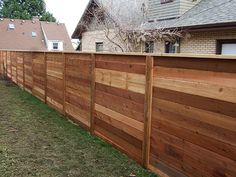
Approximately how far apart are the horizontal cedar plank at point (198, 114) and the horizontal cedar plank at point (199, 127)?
1.4 inches

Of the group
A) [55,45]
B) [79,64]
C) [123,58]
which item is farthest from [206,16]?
[55,45]

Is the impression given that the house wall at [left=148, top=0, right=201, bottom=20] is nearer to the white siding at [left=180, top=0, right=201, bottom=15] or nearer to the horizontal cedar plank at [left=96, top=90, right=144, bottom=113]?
the white siding at [left=180, top=0, right=201, bottom=15]

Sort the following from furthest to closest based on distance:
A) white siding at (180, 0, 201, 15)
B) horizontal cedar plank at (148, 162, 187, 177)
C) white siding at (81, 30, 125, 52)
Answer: white siding at (81, 30, 125, 52)
white siding at (180, 0, 201, 15)
horizontal cedar plank at (148, 162, 187, 177)

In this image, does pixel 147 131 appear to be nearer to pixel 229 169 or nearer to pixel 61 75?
pixel 229 169

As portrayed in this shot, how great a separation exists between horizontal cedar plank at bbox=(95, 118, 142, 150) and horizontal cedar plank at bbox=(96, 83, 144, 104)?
540 mm

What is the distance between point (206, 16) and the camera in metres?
11.1

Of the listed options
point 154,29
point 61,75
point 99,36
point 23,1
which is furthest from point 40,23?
point 61,75

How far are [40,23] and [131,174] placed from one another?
40.0 m

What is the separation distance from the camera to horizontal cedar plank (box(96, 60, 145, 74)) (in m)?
4.30

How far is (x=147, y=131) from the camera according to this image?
4.18 meters

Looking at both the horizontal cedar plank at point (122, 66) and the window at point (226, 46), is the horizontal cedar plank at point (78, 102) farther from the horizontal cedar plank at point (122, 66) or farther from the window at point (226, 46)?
the window at point (226, 46)

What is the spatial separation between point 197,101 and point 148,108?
3.05 ft

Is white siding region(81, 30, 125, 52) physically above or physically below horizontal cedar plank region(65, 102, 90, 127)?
above

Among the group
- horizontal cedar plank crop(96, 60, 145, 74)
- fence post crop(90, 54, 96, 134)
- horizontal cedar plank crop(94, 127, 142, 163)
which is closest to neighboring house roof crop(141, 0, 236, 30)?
fence post crop(90, 54, 96, 134)
